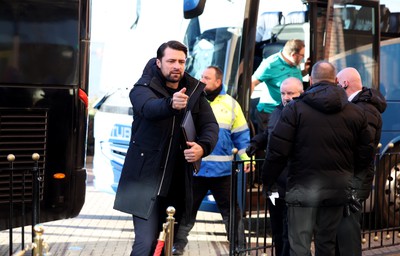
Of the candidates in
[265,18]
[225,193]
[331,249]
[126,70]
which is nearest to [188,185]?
[331,249]

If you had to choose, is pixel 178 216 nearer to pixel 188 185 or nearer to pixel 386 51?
pixel 188 185

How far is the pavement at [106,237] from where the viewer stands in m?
8.73

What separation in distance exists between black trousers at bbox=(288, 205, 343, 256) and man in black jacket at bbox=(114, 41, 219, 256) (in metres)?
1.05

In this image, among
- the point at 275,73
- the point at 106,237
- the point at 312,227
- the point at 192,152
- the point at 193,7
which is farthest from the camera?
the point at 275,73

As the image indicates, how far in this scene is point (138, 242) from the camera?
5434 millimetres

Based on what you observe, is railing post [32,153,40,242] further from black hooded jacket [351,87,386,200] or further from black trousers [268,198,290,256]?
black hooded jacket [351,87,386,200]

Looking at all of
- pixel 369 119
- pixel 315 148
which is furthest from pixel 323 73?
pixel 369 119

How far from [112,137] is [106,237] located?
123 centimetres

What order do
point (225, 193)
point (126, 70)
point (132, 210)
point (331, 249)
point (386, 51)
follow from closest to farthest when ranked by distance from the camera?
1. point (132, 210)
2. point (331, 249)
3. point (225, 193)
4. point (126, 70)
5. point (386, 51)

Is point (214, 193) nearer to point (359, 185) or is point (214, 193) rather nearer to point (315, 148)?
point (359, 185)

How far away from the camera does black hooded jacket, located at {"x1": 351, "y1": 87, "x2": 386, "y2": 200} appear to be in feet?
22.0

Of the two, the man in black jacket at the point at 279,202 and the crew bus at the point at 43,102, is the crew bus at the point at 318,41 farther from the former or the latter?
the crew bus at the point at 43,102

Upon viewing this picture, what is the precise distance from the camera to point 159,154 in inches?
211

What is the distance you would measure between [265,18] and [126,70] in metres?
1.97
